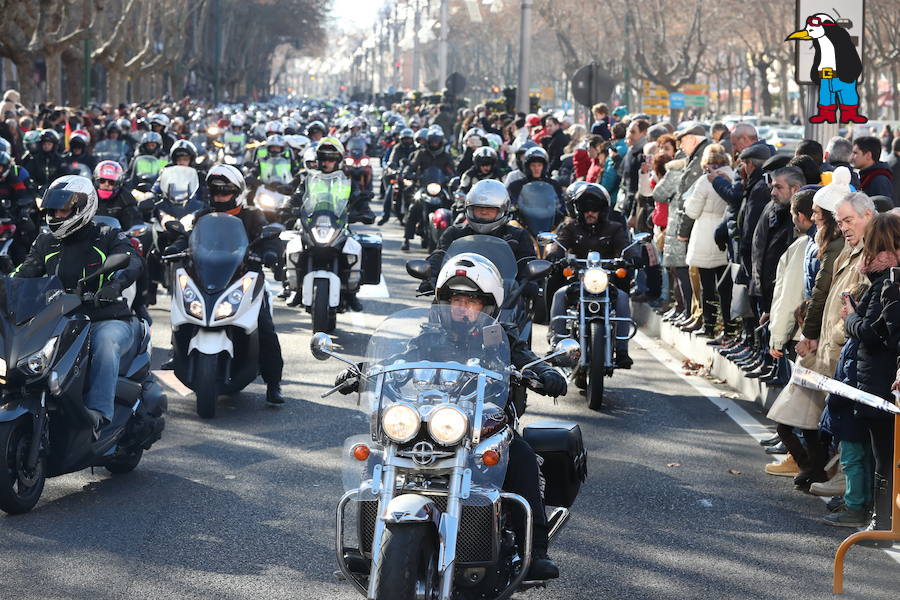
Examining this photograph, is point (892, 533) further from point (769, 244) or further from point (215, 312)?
point (215, 312)

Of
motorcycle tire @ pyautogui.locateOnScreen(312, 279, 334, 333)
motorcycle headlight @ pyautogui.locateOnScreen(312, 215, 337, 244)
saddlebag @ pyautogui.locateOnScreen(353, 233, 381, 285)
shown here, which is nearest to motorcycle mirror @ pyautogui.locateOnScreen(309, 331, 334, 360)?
motorcycle tire @ pyautogui.locateOnScreen(312, 279, 334, 333)

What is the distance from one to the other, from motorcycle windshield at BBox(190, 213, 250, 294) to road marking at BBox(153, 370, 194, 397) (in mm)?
1003

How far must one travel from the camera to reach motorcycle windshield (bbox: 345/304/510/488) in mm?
5266

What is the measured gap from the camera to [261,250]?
35.2 feet

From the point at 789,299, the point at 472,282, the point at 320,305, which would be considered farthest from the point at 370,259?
the point at 472,282

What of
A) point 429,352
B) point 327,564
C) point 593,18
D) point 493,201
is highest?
point 593,18

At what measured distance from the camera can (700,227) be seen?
41.9ft

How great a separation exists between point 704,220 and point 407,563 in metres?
8.27

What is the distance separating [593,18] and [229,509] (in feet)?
244

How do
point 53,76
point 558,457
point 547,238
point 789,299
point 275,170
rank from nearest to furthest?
point 558,457 < point 789,299 < point 547,238 < point 275,170 < point 53,76

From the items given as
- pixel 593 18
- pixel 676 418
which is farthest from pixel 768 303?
pixel 593 18

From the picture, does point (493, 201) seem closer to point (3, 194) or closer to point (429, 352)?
point (429, 352)

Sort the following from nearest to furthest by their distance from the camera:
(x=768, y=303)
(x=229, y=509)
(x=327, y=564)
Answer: (x=327, y=564)
(x=229, y=509)
(x=768, y=303)

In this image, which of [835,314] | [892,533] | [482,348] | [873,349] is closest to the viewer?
[482,348]
